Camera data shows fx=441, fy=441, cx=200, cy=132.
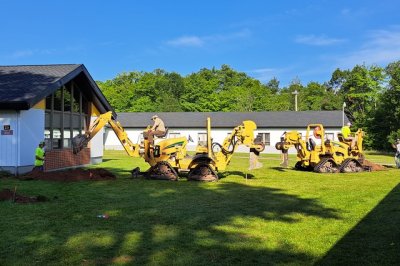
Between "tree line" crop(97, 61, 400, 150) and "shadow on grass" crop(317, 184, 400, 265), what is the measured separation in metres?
37.8

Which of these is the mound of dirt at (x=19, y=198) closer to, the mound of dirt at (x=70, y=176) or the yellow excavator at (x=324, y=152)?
the mound of dirt at (x=70, y=176)

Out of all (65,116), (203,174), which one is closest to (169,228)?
(203,174)

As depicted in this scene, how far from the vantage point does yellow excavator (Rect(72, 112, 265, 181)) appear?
16.5 metres

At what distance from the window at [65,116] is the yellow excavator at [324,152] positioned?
1052 centimetres

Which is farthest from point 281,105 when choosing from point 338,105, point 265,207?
point 265,207

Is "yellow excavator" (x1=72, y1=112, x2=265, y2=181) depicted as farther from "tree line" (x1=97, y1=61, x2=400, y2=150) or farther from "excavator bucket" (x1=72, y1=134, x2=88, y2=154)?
"tree line" (x1=97, y1=61, x2=400, y2=150)

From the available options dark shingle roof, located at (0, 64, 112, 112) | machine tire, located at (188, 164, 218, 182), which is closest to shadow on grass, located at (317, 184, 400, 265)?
machine tire, located at (188, 164, 218, 182)

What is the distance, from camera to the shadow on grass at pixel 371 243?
242 inches

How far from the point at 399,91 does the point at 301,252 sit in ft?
141

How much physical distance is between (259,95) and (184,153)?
220 feet

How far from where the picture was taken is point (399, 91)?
4488 centimetres

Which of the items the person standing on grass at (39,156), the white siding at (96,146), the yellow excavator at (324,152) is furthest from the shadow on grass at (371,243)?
the white siding at (96,146)

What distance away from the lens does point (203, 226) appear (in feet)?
27.5

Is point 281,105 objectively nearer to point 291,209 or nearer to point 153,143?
point 153,143
